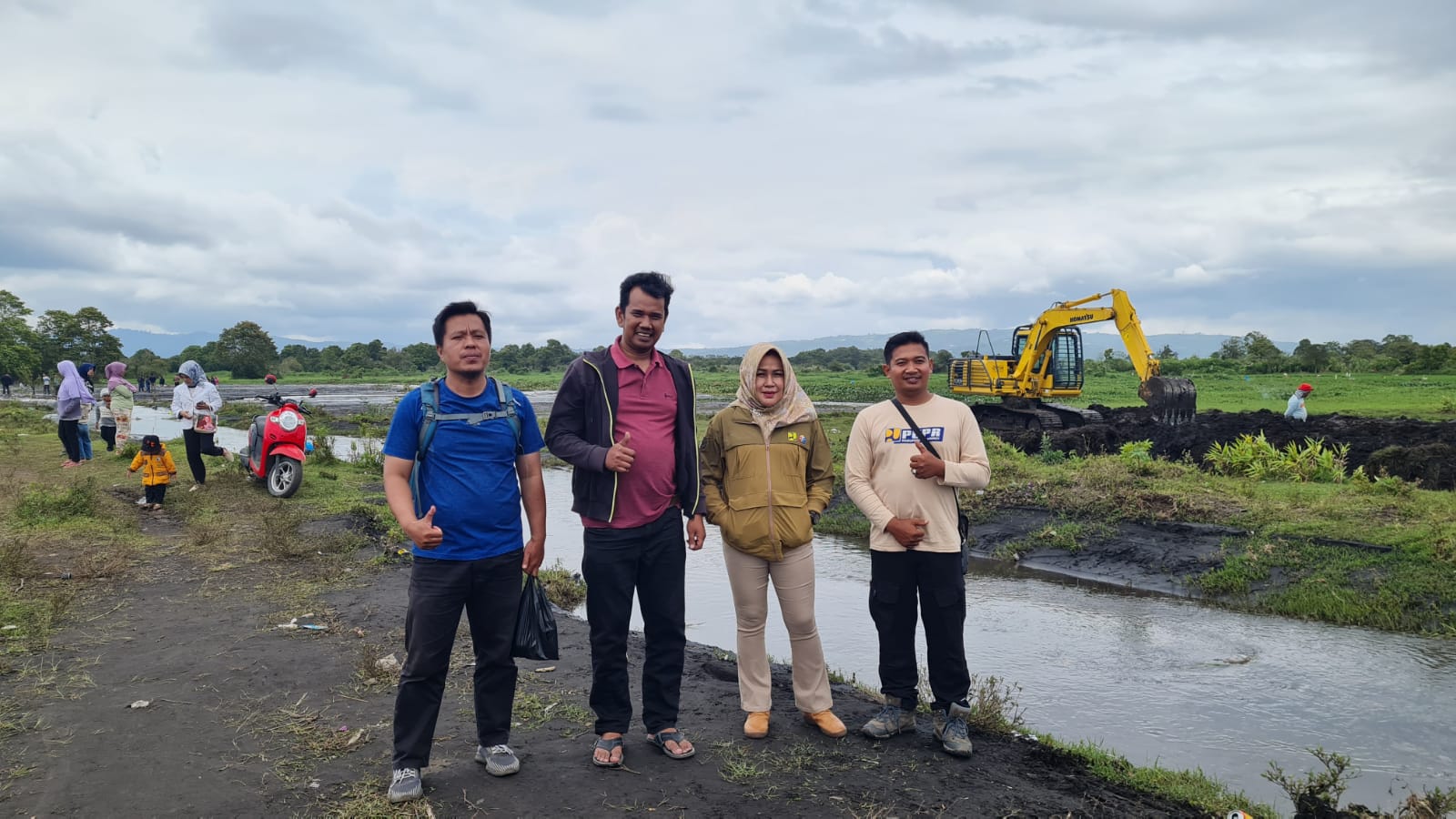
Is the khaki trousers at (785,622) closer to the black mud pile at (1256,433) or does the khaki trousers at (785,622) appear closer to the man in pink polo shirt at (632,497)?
the man in pink polo shirt at (632,497)

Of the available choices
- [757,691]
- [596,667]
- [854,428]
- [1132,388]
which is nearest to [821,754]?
[757,691]

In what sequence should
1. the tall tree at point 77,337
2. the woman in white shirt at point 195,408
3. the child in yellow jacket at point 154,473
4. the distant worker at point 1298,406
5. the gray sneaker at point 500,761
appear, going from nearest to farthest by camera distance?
the gray sneaker at point 500,761 → the child in yellow jacket at point 154,473 → the woman in white shirt at point 195,408 → the distant worker at point 1298,406 → the tall tree at point 77,337

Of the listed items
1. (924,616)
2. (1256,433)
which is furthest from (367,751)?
(1256,433)

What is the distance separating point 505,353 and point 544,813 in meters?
86.8

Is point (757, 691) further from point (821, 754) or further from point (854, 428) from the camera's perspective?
point (854, 428)

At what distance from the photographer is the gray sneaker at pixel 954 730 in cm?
412

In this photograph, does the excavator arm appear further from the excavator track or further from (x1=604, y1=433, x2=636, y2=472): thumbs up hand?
(x1=604, y1=433, x2=636, y2=472): thumbs up hand

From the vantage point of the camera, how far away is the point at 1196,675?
20.1 ft

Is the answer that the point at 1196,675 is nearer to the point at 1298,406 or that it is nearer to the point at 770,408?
the point at 770,408

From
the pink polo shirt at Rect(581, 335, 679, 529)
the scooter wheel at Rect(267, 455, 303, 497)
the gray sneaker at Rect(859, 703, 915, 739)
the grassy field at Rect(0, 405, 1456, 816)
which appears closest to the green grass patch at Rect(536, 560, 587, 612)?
the grassy field at Rect(0, 405, 1456, 816)

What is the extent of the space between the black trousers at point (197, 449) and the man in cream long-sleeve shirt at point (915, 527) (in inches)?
411

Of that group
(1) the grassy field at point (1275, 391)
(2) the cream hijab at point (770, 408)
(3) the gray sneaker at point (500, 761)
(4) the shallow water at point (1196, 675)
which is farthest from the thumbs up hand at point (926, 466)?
(1) the grassy field at point (1275, 391)

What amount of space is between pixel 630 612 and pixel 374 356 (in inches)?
3484

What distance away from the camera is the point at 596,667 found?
3951 mm
